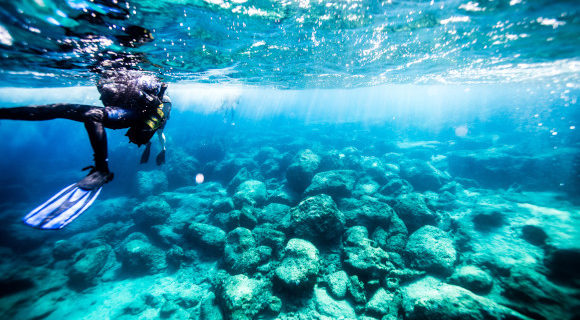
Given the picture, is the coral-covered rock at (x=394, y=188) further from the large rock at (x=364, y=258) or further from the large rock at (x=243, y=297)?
the large rock at (x=243, y=297)

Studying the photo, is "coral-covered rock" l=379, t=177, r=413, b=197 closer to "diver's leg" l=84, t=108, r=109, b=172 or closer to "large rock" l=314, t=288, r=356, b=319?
"large rock" l=314, t=288, r=356, b=319

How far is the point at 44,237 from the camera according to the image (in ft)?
41.1

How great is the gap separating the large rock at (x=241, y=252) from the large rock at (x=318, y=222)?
169cm

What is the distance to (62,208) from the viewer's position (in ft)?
9.16

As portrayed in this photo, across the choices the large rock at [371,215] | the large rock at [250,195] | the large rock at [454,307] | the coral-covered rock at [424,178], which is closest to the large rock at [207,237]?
the large rock at [250,195]

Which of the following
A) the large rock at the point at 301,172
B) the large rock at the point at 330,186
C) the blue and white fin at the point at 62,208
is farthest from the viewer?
the large rock at the point at 301,172

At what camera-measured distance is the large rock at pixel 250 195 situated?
12602 mm

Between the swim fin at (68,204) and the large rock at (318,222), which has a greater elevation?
the swim fin at (68,204)

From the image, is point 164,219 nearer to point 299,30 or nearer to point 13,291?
point 13,291

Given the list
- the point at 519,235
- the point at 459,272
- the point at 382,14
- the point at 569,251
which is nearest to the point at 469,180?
the point at 519,235

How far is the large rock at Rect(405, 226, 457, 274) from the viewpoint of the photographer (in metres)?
7.15

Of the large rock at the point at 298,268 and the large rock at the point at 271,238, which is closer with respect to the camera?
the large rock at the point at 298,268

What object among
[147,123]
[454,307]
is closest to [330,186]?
[454,307]

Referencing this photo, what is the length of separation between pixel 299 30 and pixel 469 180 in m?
17.0
